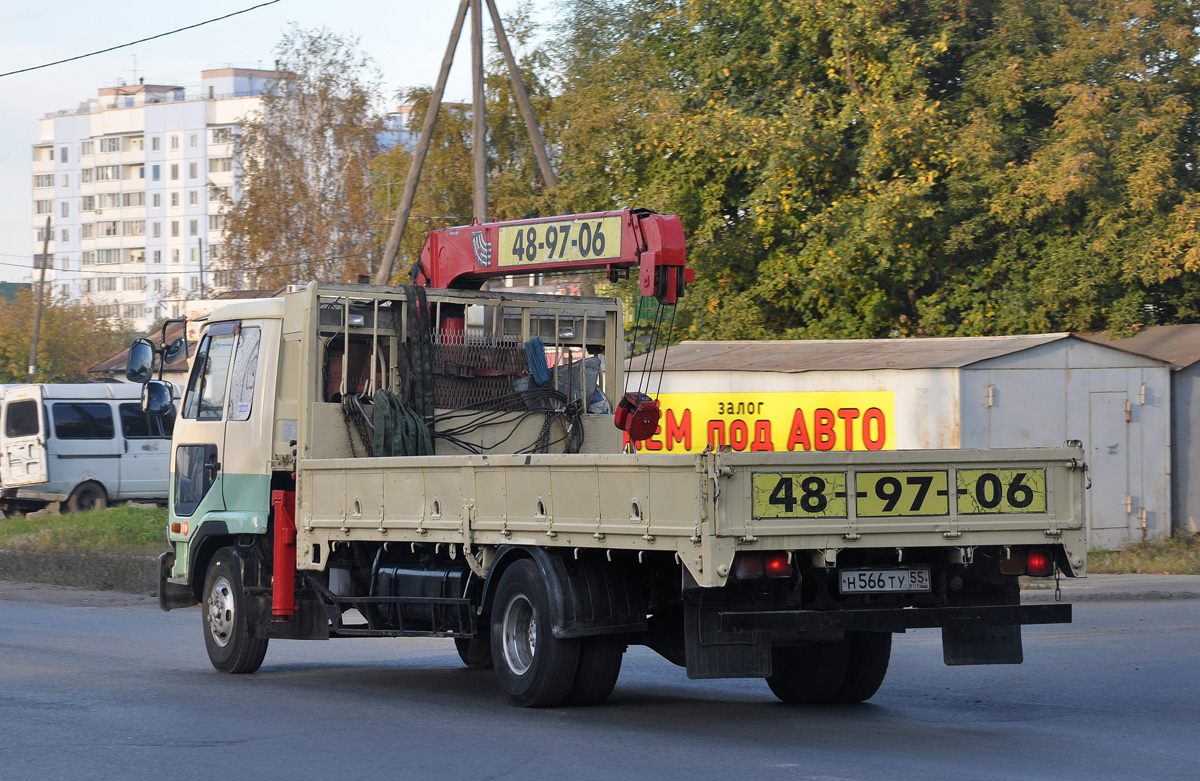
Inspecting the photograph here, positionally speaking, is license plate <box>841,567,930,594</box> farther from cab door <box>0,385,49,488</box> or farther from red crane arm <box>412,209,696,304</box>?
cab door <box>0,385,49,488</box>

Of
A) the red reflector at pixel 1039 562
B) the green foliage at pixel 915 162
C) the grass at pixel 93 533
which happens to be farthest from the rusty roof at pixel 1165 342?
the grass at pixel 93 533

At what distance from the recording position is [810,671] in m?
8.82

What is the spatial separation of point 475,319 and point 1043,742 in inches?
221

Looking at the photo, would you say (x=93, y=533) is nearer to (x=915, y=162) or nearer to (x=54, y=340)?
(x=915, y=162)

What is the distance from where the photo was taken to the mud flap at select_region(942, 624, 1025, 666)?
7.85 metres

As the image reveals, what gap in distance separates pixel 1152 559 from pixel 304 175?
29.9 metres

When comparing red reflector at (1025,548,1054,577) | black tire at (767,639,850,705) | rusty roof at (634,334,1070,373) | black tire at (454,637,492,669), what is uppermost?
rusty roof at (634,334,1070,373)

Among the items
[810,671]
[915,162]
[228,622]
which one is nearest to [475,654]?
[228,622]

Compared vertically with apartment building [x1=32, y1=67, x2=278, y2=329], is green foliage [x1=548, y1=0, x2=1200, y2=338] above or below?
below

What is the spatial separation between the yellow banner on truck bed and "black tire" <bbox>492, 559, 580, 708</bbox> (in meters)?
10.2

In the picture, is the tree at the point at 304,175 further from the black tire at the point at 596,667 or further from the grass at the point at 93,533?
the black tire at the point at 596,667

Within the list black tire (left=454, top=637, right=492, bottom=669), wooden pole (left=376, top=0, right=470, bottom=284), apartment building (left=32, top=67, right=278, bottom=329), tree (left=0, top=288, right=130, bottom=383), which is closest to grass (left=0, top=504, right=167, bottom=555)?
wooden pole (left=376, top=0, right=470, bottom=284)

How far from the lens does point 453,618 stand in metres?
8.90

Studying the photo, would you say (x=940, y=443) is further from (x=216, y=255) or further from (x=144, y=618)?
(x=216, y=255)
